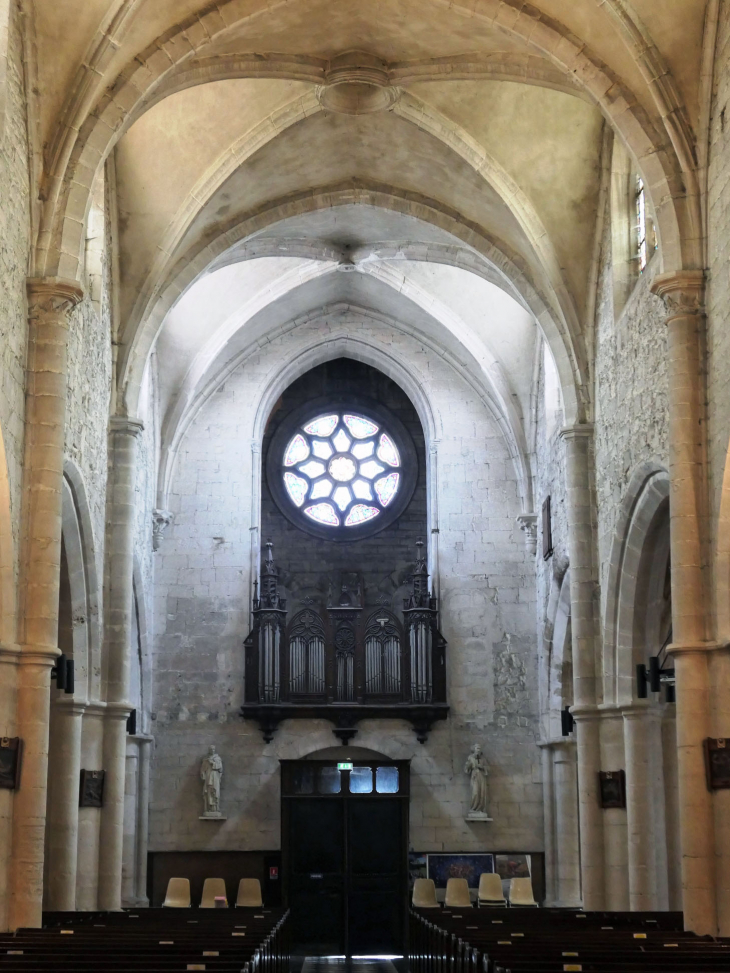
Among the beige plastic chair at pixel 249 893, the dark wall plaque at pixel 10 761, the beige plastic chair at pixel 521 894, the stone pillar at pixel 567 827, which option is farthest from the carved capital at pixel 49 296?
the beige plastic chair at pixel 521 894

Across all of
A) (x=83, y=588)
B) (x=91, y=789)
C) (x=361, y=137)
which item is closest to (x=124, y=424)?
(x=83, y=588)

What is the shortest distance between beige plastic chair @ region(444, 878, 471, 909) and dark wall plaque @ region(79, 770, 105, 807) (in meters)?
6.16

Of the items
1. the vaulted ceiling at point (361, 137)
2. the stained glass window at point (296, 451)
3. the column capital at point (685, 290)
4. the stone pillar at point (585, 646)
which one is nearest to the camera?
the column capital at point (685, 290)

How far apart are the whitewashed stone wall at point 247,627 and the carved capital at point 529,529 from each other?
0.55 ft

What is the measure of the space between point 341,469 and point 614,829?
9.75 metres

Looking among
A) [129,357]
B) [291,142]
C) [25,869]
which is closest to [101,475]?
[129,357]

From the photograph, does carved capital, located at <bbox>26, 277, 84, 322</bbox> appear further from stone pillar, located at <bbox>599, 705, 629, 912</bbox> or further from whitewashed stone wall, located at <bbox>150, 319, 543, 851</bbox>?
whitewashed stone wall, located at <bbox>150, 319, 543, 851</bbox>

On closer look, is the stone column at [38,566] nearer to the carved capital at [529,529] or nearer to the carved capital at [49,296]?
the carved capital at [49,296]

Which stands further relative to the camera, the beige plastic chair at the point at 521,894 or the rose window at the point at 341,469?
the rose window at the point at 341,469

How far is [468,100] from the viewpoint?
15.9 metres

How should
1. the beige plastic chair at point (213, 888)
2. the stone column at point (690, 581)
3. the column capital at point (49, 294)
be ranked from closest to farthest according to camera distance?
the stone column at point (690, 581) < the column capital at point (49, 294) < the beige plastic chair at point (213, 888)

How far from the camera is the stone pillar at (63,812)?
1439cm

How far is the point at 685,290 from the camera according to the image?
12.3 metres

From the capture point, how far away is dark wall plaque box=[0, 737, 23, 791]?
450 inches
